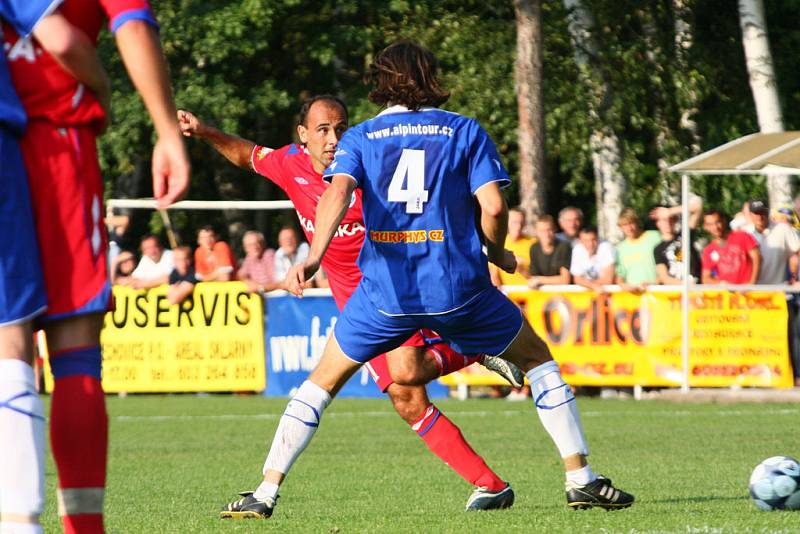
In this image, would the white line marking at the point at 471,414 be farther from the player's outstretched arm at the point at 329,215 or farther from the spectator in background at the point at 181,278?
the player's outstretched arm at the point at 329,215

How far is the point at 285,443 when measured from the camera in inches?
290

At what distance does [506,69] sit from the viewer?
1105 inches

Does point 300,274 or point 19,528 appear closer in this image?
point 19,528

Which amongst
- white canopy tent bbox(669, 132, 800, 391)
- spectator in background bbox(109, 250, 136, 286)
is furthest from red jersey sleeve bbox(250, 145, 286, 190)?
spectator in background bbox(109, 250, 136, 286)

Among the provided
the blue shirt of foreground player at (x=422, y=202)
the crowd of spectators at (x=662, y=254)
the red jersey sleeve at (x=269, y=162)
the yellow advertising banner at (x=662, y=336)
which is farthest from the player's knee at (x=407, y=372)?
the yellow advertising banner at (x=662, y=336)

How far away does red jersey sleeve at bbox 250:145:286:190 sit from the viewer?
27.7 ft

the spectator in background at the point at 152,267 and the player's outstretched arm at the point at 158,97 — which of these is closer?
the player's outstretched arm at the point at 158,97

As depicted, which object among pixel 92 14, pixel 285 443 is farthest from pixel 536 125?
pixel 92 14

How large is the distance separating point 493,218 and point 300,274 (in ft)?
2.82

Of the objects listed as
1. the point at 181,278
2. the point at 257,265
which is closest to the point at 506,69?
the point at 257,265

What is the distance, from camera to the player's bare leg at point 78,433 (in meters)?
4.38

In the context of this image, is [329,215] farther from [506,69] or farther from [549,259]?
[506,69]

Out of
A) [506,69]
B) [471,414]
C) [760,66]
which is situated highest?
[506,69]

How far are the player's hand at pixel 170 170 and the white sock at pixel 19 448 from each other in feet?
1.82
